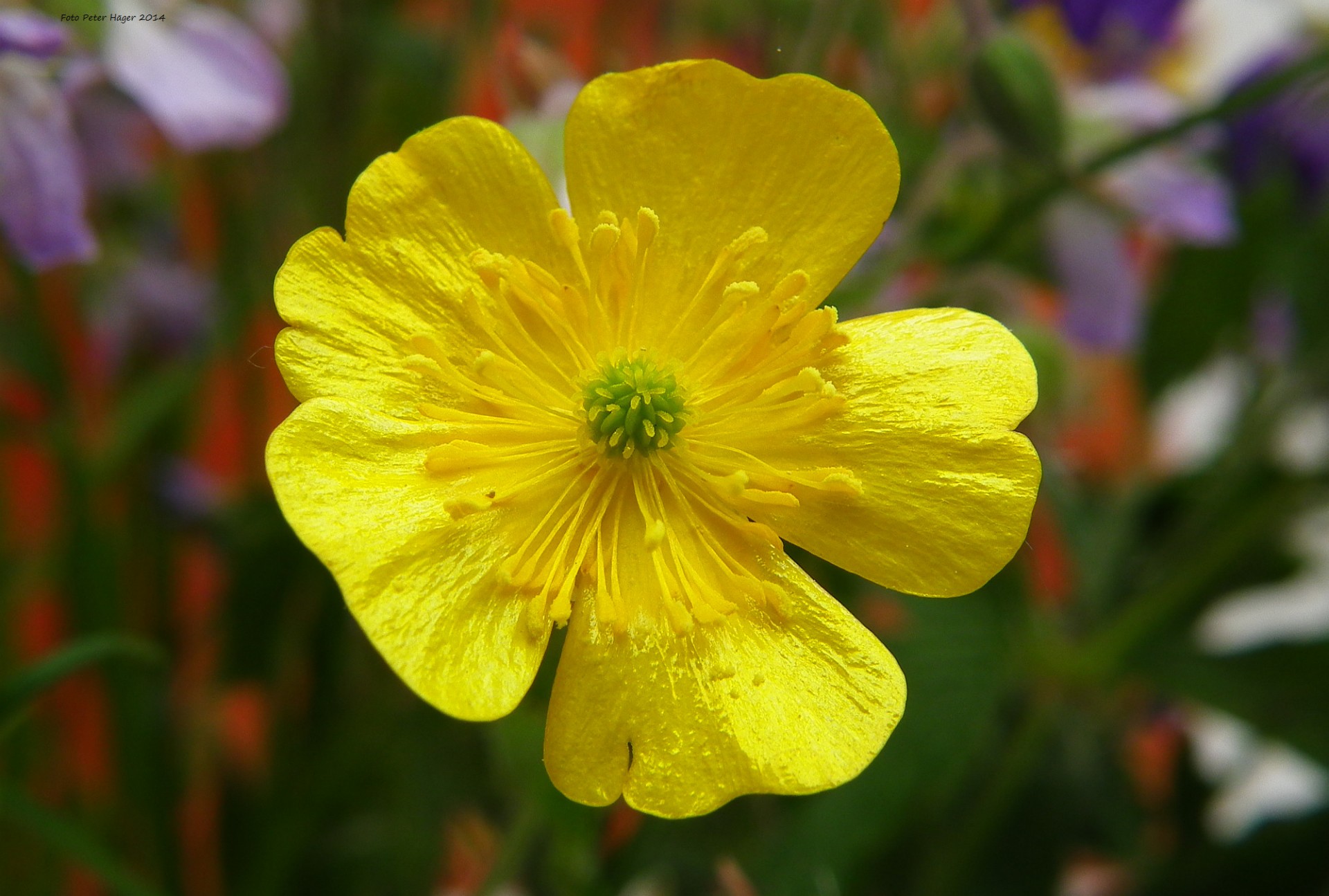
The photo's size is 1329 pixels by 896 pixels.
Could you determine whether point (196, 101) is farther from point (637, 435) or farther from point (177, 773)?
point (177, 773)

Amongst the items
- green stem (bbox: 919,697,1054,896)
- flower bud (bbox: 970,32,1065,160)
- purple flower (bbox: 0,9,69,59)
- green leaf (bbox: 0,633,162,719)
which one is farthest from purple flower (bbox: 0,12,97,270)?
green stem (bbox: 919,697,1054,896)

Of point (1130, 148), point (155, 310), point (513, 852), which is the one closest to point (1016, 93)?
point (1130, 148)

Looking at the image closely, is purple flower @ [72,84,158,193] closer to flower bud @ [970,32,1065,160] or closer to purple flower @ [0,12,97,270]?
purple flower @ [0,12,97,270]

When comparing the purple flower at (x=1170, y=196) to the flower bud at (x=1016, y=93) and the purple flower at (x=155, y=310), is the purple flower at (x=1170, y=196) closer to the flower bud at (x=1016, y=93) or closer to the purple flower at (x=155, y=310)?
the flower bud at (x=1016, y=93)

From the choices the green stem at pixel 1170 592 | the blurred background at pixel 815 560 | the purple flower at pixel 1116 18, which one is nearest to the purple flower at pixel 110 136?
the blurred background at pixel 815 560

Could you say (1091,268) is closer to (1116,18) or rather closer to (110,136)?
(1116,18)

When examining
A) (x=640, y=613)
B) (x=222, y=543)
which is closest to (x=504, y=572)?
(x=640, y=613)

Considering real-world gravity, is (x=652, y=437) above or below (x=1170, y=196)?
below
